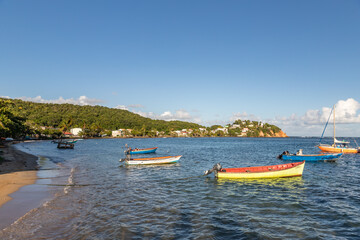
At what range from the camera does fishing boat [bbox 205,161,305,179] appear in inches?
871

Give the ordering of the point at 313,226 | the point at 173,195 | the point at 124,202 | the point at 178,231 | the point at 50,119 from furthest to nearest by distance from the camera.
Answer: the point at 50,119
the point at 173,195
the point at 124,202
the point at 313,226
the point at 178,231

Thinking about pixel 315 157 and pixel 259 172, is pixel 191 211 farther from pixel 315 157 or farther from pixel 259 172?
pixel 315 157

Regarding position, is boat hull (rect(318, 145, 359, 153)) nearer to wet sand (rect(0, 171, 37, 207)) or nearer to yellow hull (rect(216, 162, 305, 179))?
yellow hull (rect(216, 162, 305, 179))

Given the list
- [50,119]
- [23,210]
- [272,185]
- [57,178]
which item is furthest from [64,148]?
[50,119]

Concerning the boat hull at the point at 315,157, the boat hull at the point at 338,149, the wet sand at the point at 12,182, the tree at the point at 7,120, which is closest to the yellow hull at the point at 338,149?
the boat hull at the point at 338,149

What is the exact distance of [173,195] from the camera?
16656 mm

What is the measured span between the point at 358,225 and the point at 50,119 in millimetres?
193357

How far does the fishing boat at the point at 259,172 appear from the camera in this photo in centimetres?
2212

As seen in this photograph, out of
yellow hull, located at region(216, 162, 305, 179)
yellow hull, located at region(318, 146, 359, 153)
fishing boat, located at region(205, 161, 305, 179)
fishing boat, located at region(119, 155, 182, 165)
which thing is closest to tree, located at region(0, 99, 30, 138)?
fishing boat, located at region(119, 155, 182, 165)

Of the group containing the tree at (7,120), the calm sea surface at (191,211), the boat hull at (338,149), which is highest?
the tree at (7,120)

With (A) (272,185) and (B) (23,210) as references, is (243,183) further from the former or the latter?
(B) (23,210)

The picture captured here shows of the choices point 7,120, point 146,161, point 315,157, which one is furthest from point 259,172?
point 7,120

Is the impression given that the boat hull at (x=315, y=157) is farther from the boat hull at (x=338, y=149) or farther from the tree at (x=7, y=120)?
the tree at (x=7, y=120)

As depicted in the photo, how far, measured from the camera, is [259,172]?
22188 mm
